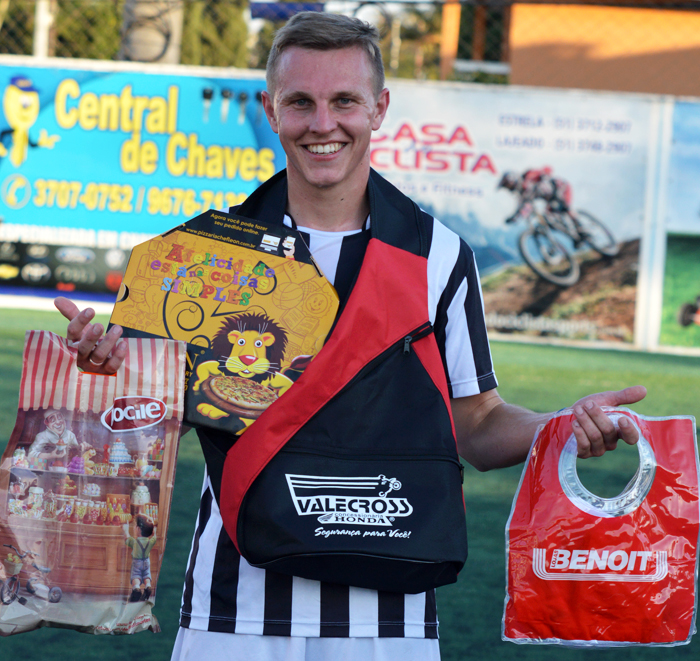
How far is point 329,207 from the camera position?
1.65m

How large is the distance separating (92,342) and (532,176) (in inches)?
320

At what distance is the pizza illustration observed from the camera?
144cm

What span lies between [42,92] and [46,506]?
8.70 meters

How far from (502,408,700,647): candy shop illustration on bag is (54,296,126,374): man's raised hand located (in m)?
0.78

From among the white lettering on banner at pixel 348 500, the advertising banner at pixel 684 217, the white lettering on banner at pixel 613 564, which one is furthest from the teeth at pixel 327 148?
the advertising banner at pixel 684 217

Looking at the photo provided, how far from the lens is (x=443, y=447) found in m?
1.48

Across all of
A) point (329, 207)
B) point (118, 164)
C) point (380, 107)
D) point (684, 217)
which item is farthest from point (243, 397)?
point (684, 217)

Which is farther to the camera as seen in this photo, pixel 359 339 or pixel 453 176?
pixel 453 176

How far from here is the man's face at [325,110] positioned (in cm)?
156

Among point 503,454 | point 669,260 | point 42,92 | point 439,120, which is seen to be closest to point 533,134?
point 439,120

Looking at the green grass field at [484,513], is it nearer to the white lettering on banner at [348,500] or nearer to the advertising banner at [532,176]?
the advertising banner at [532,176]

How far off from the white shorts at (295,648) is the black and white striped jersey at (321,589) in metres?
0.01

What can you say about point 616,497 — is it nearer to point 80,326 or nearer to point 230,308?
point 230,308

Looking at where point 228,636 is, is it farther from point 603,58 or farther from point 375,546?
point 603,58
